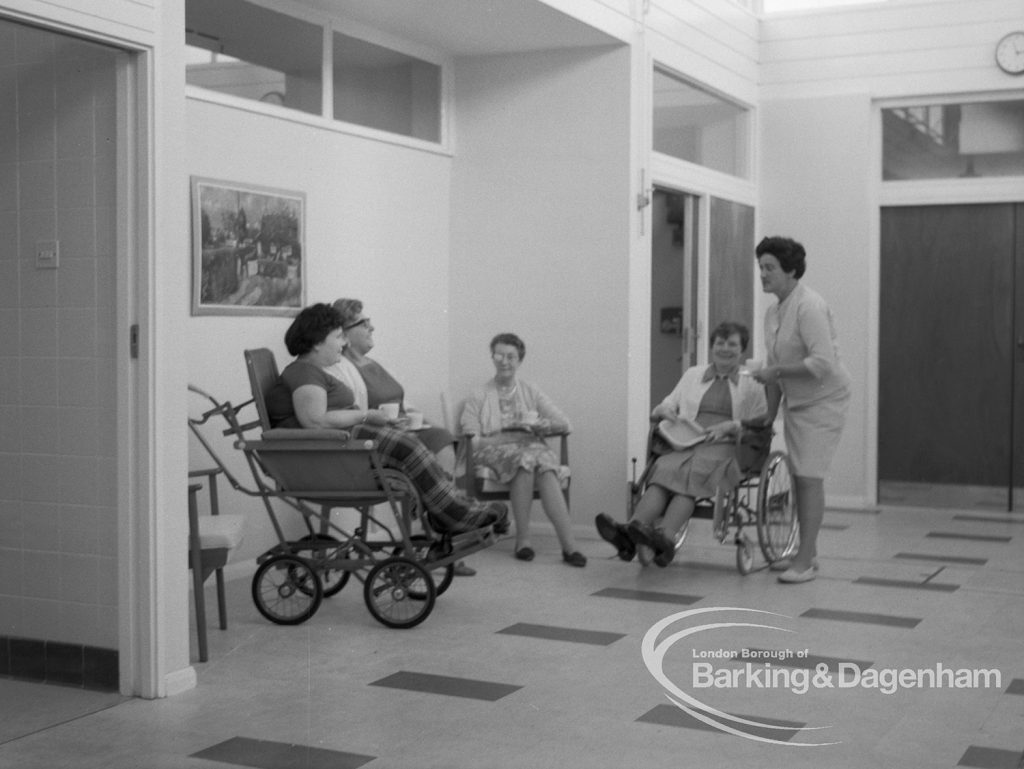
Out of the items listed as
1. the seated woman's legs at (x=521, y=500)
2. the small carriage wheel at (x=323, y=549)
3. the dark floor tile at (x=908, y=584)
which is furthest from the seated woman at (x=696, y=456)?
the small carriage wheel at (x=323, y=549)

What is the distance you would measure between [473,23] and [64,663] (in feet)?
Answer: 13.2

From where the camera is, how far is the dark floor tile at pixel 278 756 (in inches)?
134

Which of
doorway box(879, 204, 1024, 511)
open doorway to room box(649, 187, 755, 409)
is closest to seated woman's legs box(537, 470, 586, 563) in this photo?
open doorway to room box(649, 187, 755, 409)

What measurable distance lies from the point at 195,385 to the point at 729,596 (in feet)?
7.49

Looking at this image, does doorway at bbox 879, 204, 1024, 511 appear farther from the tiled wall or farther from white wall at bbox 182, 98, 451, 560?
the tiled wall

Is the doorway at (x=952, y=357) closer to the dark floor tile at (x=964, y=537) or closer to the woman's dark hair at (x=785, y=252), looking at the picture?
the dark floor tile at (x=964, y=537)

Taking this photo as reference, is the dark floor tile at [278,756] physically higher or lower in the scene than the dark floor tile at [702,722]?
higher

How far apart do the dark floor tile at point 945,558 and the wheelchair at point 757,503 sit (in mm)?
613

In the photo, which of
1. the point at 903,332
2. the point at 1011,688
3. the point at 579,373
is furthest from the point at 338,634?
the point at 903,332

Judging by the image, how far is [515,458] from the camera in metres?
6.63

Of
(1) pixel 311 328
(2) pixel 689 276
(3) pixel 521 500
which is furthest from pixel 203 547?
(2) pixel 689 276

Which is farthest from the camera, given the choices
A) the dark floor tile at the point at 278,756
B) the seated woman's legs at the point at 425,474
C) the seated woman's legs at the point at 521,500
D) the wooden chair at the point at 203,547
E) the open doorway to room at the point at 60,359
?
the seated woman's legs at the point at 521,500

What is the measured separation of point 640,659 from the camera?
4.53m

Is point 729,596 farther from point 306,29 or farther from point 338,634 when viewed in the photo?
point 306,29
